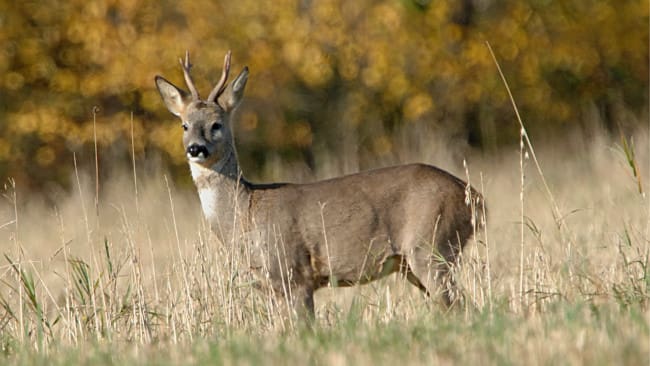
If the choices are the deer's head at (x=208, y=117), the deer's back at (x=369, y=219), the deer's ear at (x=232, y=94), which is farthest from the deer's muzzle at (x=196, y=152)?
the deer's ear at (x=232, y=94)

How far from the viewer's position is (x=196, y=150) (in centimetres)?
916

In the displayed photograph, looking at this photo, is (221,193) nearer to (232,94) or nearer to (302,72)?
(232,94)

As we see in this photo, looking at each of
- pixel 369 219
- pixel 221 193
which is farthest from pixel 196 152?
pixel 369 219

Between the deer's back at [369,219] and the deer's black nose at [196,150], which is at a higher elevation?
the deer's black nose at [196,150]

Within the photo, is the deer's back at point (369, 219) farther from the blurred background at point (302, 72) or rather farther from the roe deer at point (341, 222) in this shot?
the blurred background at point (302, 72)

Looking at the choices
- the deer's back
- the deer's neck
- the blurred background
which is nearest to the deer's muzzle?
the deer's neck

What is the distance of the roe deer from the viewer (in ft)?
28.8

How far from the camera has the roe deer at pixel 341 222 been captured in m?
8.77

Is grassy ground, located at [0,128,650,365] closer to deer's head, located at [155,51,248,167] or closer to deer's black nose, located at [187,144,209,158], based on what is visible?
deer's black nose, located at [187,144,209,158]

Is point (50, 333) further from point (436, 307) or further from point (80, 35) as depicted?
point (80, 35)

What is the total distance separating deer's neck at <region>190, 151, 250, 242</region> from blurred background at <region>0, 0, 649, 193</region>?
1002cm

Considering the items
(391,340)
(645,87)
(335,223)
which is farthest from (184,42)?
(391,340)

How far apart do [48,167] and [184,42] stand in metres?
3.13

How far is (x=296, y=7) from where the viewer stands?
2083cm
